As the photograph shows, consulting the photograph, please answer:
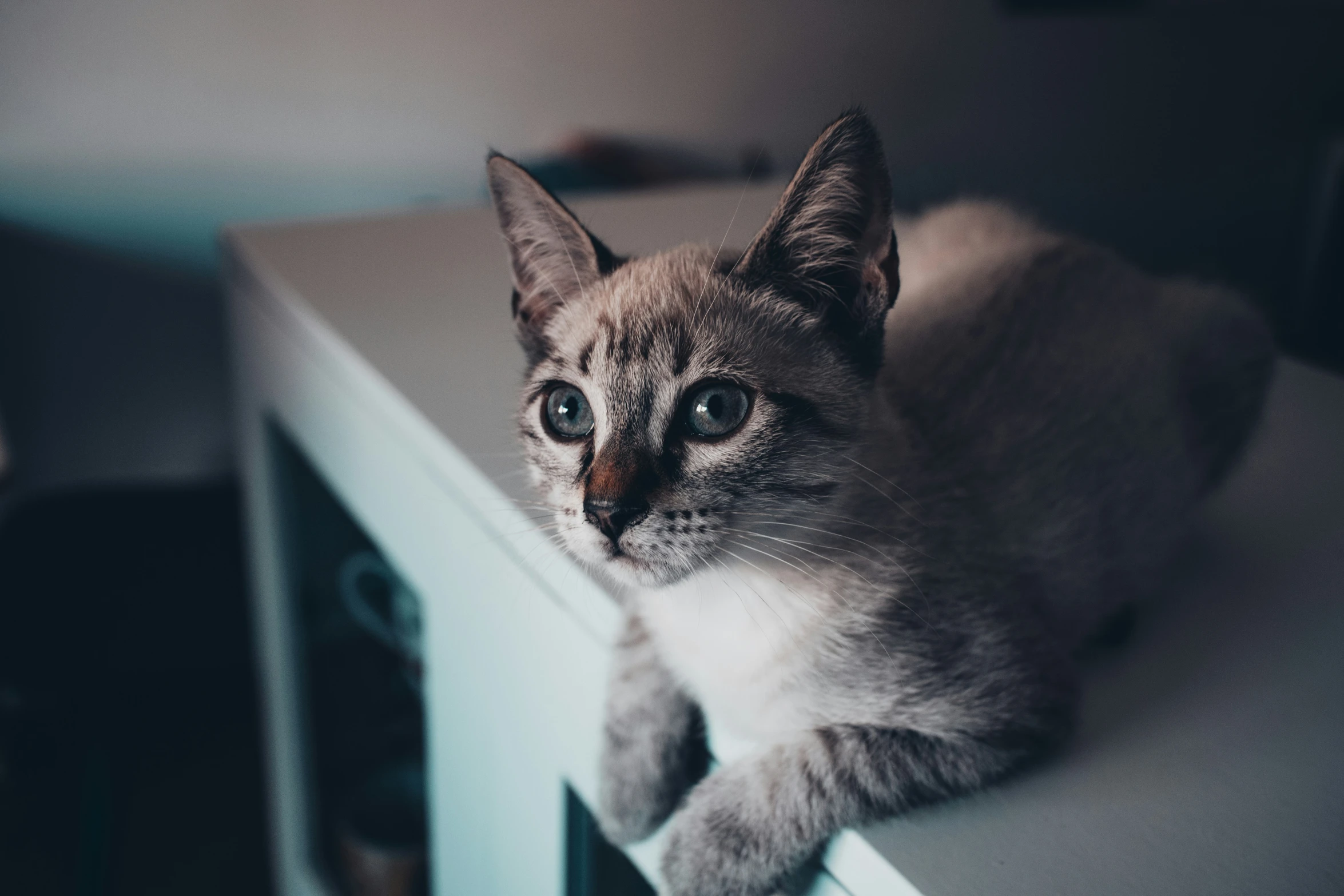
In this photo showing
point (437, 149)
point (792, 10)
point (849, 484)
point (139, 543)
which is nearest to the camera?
point (849, 484)

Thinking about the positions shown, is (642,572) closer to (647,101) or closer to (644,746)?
(644,746)

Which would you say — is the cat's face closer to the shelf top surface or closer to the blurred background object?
the shelf top surface

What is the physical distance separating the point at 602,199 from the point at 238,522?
0.92 metres

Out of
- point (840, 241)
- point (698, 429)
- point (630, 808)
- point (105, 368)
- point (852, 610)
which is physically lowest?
point (105, 368)

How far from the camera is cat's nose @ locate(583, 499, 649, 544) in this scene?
531 millimetres

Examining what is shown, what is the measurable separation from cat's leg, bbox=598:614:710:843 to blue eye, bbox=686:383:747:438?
173 millimetres

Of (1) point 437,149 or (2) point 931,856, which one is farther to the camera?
(1) point 437,149

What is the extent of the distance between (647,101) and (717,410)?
1.79 m

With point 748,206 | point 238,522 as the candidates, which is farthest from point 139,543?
point 748,206

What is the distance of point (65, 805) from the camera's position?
62.4 inches

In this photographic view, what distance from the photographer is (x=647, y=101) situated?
217cm

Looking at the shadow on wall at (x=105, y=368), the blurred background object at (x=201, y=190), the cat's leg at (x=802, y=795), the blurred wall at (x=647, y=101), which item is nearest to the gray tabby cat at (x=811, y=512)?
the cat's leg at (x=802, y=795)

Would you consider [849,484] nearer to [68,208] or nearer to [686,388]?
[686,388]

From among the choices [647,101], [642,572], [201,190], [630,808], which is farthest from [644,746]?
[647,101]
